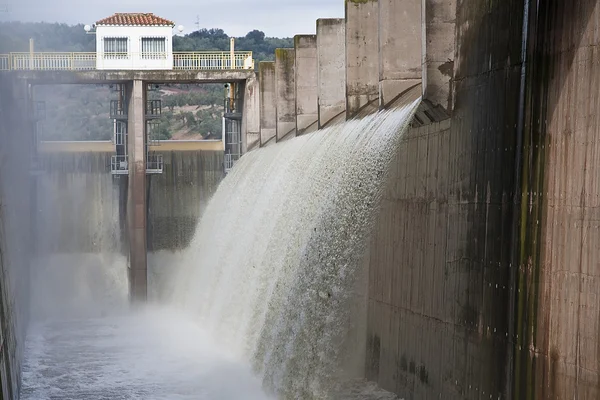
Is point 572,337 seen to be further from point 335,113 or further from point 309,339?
point 335,113

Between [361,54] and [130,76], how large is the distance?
46.2 ft

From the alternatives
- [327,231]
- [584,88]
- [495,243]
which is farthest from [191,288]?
[584,88]

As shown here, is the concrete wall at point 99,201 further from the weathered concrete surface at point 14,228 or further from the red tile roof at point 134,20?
the red tile roof at point 134,20


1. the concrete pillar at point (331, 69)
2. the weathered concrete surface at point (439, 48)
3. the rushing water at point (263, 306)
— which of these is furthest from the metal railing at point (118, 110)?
the weathered concrete surface at point (439, 48)

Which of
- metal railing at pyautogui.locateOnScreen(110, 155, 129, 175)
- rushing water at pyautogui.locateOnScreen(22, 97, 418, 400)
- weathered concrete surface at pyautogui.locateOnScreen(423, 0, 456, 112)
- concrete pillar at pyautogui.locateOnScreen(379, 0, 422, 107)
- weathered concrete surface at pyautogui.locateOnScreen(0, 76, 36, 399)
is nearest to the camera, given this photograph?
weathered concrete surface at pyautogui.locateOnScreen(423, 0, 456, 112)

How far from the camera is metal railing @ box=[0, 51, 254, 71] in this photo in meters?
36.2

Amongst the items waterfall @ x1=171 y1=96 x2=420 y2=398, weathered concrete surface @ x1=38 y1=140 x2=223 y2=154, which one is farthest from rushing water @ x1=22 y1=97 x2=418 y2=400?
weathered concrete surface @ x1=38 y1=140 x2=223 y2=154

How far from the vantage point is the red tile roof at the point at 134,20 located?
145 feet

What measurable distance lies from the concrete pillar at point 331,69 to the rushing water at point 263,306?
1.05 metres

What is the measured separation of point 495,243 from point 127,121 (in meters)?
24.9

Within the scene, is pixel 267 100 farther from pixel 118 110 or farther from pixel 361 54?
pixel 361 54

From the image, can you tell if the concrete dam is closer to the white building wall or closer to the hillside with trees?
the white building wall

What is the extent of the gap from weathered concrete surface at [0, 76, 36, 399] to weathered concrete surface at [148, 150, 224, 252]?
3.79 m

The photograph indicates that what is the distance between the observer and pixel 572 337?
439 inches
